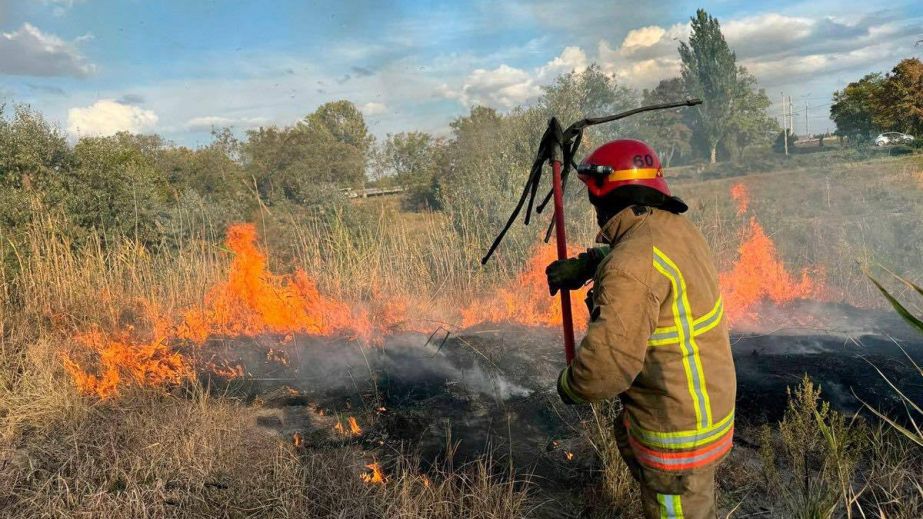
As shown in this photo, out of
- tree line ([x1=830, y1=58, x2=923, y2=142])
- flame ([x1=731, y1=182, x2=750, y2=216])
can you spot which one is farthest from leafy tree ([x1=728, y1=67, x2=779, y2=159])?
flame ([x1=731, y1=182, x2=750, y2=216])

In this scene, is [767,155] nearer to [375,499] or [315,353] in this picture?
[315,353]

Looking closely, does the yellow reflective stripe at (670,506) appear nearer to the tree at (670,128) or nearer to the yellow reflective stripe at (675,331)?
the yellow reflective stripe at (675,331)

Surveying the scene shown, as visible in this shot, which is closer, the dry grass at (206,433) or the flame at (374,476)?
the dry grass at (206,433)

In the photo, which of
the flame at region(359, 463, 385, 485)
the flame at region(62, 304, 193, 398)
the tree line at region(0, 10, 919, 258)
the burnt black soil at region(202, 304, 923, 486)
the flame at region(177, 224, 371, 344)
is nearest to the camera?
the flame at region(359, 463, 385, 485)

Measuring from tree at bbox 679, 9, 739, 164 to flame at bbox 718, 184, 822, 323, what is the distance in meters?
16.1

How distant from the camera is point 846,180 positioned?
52.2ft

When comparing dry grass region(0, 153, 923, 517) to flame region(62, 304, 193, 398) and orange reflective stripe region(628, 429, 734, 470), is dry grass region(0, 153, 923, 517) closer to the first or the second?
flame region(62, 304, 193, 398)

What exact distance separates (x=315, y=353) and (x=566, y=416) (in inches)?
129

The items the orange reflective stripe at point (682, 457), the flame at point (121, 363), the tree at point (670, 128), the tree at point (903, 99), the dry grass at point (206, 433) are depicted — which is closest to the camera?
the orange reflective stripe at point (682, 457)

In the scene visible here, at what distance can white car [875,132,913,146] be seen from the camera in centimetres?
2024

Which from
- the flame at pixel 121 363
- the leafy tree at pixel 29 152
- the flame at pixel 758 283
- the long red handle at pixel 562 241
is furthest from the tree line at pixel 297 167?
the long red handle at pixel 562 241

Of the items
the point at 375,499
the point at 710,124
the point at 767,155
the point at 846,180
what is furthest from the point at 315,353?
the point at 767,155

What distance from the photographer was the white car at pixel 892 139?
797 inches

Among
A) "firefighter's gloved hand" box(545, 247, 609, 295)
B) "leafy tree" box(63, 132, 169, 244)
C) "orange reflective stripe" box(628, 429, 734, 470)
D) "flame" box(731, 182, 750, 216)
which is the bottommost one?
"orange reflective stripe" box(628, 429, 734, 470)
